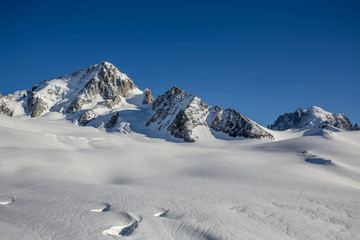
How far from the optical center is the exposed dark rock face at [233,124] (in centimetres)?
6309

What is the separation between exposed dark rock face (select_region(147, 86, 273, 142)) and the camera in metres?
65.1

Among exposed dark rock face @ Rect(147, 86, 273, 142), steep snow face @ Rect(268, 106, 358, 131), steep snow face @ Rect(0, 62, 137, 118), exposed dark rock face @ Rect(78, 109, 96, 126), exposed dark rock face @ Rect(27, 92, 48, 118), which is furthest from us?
steep snow face @ Rect(268, 106, 358, 131)

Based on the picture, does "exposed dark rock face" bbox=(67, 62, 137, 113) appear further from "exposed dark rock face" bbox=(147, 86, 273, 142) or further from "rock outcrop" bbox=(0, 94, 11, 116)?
"exposed dark rock face" bbox=(147, 86, 273, 142)

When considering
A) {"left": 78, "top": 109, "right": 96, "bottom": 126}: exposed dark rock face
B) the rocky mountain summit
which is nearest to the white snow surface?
the rocky mountain summit

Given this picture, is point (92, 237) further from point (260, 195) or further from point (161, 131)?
point (161, 131)

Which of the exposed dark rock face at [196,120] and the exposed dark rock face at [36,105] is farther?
the exposed dark rock face at [36,105]

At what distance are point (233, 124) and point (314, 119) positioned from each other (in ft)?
316

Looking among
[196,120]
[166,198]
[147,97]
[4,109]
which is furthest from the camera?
[147,97]

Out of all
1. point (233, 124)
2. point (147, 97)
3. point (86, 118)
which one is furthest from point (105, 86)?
point (233, 124)

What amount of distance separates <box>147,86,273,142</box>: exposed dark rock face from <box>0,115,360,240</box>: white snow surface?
110 feet

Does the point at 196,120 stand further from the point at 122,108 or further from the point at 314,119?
the point at 314,119

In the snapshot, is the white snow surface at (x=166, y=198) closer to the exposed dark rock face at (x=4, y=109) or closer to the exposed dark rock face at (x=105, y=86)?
the exposed dark rock face at (x=105, y=86)

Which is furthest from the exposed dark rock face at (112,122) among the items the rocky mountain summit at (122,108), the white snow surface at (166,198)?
the white snow surface at (166,198)

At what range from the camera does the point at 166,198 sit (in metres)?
14.4
